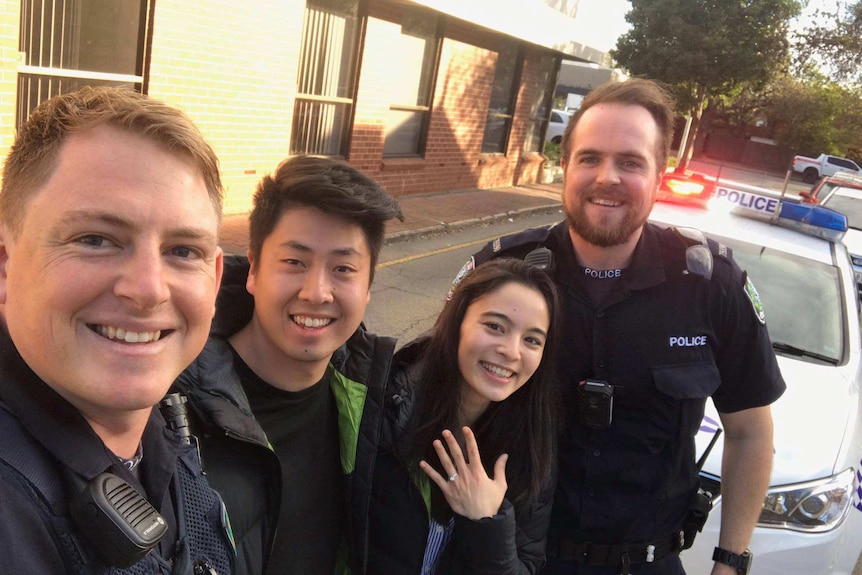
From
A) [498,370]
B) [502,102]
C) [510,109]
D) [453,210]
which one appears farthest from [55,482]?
A: [510,109]

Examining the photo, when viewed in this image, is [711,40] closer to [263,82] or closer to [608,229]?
[263,82]

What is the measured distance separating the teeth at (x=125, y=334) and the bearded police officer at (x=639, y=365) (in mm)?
1304

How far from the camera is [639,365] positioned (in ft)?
6.91

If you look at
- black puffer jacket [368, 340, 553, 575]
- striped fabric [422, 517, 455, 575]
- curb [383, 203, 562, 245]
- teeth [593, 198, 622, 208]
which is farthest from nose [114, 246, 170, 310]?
curb [383, 203, 562, 245]

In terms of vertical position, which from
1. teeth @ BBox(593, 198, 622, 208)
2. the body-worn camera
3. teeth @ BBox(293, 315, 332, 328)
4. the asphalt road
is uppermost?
teeth @ BBox(593, 198, 622, 208)

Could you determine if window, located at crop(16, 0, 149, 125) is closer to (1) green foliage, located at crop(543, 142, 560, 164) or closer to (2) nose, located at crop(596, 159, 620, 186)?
(2) nose, located at crop(596, 159, 620, 186)

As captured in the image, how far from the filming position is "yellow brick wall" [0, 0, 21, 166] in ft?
18.1

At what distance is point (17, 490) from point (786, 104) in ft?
143

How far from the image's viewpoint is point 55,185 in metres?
1.09

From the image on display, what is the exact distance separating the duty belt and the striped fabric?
44cm

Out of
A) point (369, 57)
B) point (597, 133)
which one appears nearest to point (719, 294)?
point (597, 133)

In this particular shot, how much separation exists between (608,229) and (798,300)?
102 inches

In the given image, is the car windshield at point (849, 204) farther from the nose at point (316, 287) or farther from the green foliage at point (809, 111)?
the green foliage at point (809, 111)

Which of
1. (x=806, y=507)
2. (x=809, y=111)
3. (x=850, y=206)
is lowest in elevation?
(x=806, y=507)
